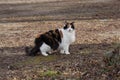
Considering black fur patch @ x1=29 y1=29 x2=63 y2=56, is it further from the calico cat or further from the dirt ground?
the dirt ground

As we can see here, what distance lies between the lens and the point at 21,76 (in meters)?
9.97

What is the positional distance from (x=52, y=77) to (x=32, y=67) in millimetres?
1633

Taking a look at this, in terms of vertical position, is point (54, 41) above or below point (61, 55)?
above

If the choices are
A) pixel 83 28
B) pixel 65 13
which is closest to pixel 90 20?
pixel 83 28

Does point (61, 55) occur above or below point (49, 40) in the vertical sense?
below

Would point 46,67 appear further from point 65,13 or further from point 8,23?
point 65,13

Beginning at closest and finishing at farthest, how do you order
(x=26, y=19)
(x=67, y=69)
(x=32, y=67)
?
(x=67, y=69) → (x=32, y=67) → (x=26, y=19)

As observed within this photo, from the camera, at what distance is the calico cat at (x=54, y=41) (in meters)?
12.6

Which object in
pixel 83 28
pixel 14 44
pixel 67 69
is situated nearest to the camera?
pixel 67 69

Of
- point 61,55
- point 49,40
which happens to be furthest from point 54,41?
point 61,55

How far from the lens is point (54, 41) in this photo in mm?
12602

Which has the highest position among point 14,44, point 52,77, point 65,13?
point 52,77

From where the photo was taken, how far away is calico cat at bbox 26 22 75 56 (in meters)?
12.6

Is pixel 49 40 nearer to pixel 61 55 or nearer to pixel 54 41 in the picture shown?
pixel 54 41
